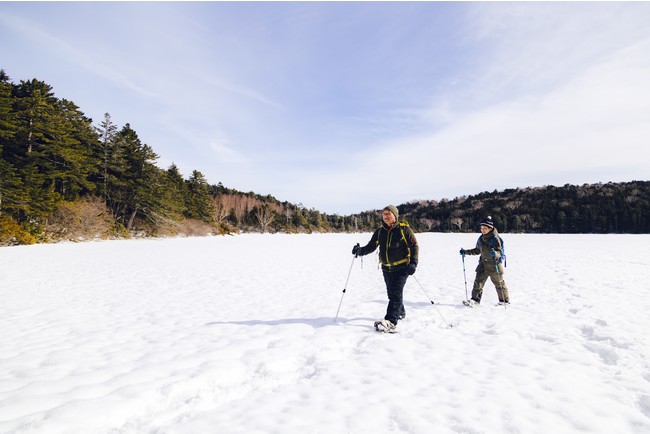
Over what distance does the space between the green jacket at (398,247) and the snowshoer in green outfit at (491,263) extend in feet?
8.71

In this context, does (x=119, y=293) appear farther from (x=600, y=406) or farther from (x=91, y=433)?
(x=600, y=406)

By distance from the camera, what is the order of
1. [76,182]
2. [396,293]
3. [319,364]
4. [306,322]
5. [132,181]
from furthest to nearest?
1. [132,181]
2. [76,182]
3. [306,322]
4. [396,293]
5. [319,364]

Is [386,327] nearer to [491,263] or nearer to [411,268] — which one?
[411,268]

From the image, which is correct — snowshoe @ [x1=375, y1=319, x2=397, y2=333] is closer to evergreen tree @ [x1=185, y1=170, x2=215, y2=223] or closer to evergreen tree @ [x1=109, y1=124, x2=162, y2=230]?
evergreen tree @ [x1=109, y1=124, x2=162, y2=230]

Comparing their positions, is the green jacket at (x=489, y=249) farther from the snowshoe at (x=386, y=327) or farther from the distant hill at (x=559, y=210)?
the distant hill at (x=559, y=210)

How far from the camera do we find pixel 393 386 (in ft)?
12.2

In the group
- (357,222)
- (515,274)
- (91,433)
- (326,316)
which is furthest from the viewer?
(357,222)

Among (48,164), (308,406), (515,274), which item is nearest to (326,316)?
(308,406)

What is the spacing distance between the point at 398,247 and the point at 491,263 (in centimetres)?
335

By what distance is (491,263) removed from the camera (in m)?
7.72

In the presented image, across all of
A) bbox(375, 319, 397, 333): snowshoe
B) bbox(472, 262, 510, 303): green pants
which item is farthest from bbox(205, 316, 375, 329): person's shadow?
bbox(472, 262, 510, 303): green pants

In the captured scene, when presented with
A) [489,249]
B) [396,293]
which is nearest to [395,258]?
[396,293]

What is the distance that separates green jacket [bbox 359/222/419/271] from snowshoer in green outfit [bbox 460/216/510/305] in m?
2.66

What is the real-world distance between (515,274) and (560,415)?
1190cm
